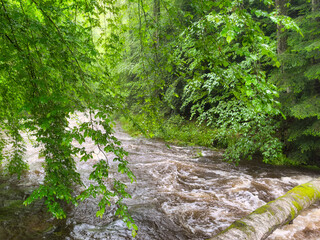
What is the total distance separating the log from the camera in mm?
2220

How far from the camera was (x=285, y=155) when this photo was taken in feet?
24.3

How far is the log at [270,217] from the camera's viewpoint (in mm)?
2220

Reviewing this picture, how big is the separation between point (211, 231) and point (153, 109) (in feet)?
7.87

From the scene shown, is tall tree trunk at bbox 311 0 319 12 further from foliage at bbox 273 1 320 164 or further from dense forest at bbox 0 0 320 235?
dense forest at bbox 0 0 320 235

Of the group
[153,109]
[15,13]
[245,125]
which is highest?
[15,13]

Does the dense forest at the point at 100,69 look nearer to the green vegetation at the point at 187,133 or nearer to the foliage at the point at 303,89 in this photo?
the foliage at the point at 303,89

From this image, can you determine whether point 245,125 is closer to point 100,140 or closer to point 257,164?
point 257,164

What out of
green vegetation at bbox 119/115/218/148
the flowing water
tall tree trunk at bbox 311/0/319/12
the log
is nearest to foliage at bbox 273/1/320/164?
tall tree trunk at bbox 311/0/319/12

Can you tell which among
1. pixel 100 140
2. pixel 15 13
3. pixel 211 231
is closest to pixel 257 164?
pixel 211 231

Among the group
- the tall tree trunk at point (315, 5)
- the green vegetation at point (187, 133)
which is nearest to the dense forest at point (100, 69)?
the tall tree trunk at point (315, 5)

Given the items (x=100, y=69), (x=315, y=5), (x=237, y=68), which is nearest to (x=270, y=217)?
(x=237, y=68)

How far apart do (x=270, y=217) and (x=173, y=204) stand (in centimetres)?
225

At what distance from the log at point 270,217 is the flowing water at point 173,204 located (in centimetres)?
46

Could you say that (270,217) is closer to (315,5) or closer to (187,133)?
(315,5)
